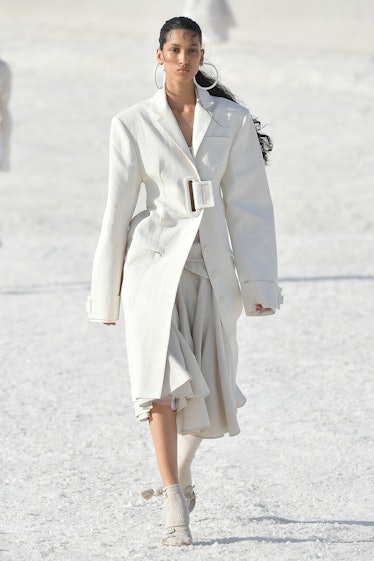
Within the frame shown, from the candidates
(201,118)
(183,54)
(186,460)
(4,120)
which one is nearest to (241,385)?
(186,460)

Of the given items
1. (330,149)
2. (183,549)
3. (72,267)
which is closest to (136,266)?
(183,549)

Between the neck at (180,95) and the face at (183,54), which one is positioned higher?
the face at (183,54)

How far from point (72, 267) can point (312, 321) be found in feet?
11.0

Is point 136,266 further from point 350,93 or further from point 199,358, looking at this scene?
point 350,93

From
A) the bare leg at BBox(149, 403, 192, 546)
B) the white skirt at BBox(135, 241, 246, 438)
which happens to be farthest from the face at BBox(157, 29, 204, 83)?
the bare leg at BBox(149, 403, 192, 546)

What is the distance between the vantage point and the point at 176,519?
4605 mm

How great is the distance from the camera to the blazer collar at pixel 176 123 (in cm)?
475

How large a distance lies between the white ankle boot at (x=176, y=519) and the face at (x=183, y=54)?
1347mm

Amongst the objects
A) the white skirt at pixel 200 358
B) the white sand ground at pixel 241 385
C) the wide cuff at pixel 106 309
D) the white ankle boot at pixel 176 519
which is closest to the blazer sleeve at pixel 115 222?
the wide cuff at pixel 106 309

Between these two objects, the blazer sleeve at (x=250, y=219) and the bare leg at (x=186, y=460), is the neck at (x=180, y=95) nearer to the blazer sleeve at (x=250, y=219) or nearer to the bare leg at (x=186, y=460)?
the blazer sleeve at (x=250, y=219)

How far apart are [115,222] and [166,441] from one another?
29.1 inches

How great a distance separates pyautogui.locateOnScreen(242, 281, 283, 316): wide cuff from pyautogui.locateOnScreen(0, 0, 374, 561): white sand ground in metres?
0.74

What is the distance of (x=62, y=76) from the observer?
2909 centimetres

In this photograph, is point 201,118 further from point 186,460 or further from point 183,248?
point 186,460
